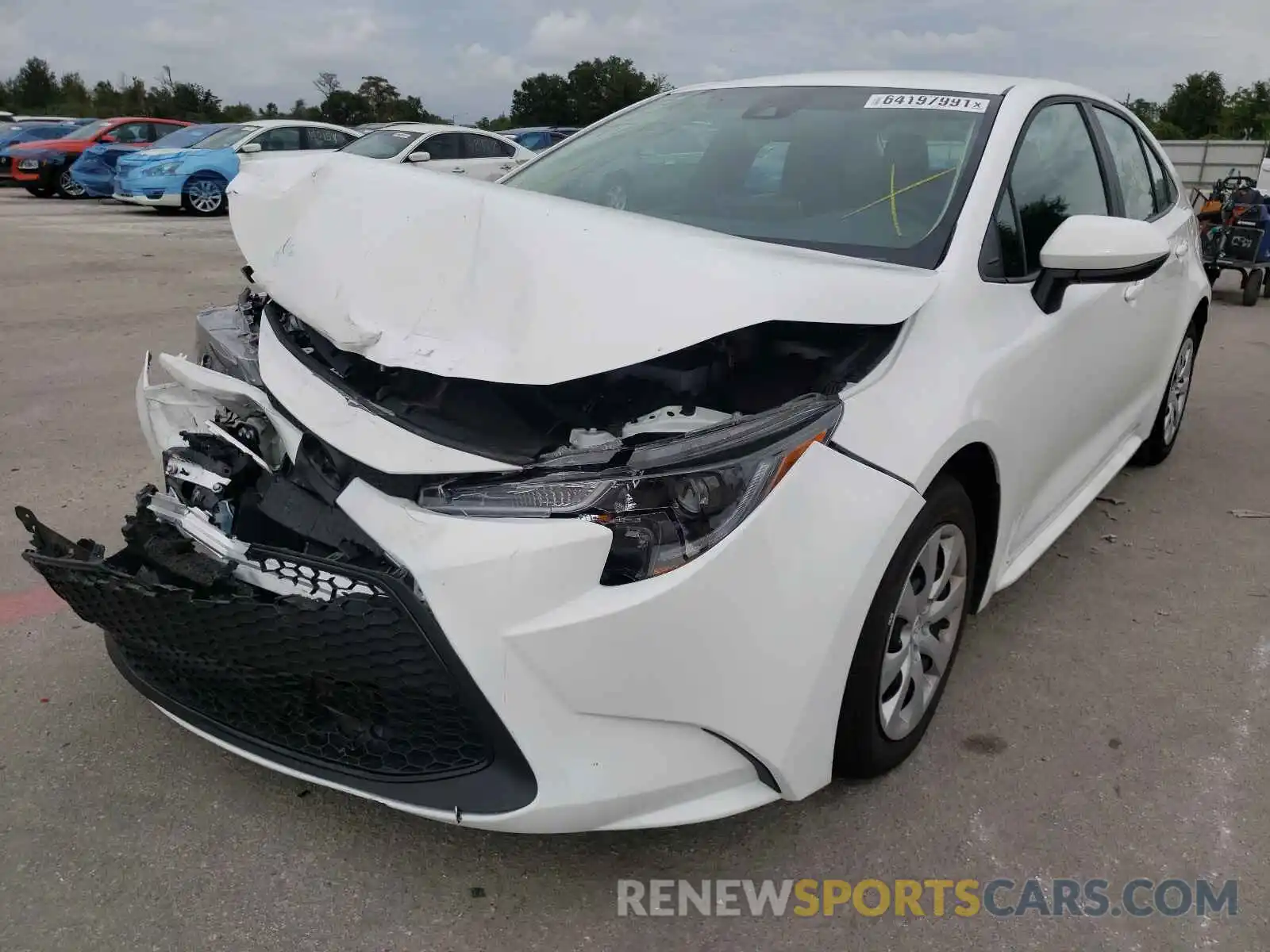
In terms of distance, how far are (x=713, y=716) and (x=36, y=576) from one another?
2544 millimetres

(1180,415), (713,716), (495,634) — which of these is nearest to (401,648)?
(495,634)

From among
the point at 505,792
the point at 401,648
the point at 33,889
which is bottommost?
the point at 33,889

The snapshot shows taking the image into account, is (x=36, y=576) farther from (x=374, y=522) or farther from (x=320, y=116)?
(x=320, y=116)

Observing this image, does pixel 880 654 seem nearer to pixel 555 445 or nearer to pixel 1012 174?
pixel 555 445

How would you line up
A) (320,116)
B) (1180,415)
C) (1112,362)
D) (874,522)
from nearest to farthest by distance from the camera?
(874,522)
(1112,362)
(1180,415)
(320,116)

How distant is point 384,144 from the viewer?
1346 cm

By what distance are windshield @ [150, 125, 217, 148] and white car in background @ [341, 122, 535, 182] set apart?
125 inches

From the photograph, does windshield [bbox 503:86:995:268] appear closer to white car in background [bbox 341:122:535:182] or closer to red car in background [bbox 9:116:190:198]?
white car in background [bbox 341:122:535:182]

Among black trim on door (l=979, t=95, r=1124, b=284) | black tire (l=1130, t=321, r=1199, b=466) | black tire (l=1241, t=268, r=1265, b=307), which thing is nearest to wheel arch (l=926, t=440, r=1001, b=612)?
black trim on door (l=979, t=95, r=1124, b=284)

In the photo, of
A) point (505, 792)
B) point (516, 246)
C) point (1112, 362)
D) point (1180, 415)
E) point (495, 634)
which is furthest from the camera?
point (1180, 415)

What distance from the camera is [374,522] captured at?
1815 millimetres

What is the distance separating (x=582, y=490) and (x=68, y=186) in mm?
20209

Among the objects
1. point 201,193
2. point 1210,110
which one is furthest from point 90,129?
point 1210,110

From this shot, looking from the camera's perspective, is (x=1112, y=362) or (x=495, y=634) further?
(x=1112, y=362)
